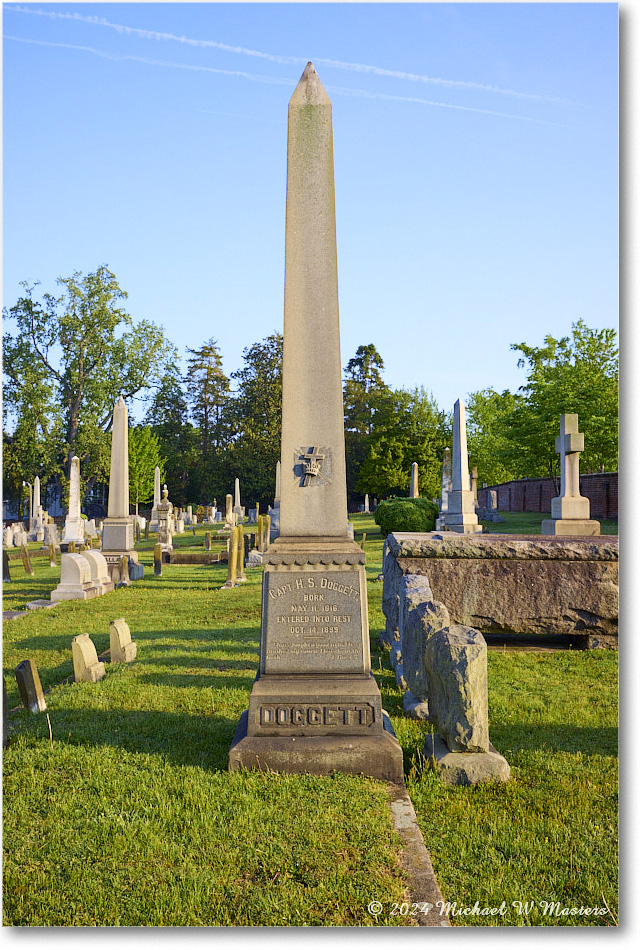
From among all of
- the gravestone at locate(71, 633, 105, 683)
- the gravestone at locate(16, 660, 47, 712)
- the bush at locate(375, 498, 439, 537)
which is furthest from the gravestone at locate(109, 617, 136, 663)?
the bush at locate(375, 498, 439, 537)

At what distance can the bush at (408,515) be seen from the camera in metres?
21.0

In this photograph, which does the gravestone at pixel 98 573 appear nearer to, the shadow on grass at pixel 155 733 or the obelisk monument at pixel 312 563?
the shadow on grass at pixel 155 733

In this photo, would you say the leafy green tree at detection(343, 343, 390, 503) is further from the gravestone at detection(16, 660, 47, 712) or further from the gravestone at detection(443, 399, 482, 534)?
the gravestone at detection(16, 660, 47, 712)

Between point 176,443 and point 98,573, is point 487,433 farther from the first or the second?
point 98,573

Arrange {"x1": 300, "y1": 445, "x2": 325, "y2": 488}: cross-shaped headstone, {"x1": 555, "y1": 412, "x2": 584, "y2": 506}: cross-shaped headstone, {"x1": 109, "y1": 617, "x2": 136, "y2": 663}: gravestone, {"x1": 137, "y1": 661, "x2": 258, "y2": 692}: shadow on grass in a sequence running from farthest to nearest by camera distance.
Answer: {"x1": 555, "y1": 412, "x2": 584, "y2": 506}: cross-shaped headstone < {"x1": 109, "y1": 617, "x2": 136, "y2": 663}: gravestone < {"x1": 137, "y1": 661, "x2": 258, "y2": 692}: shadow on grass < {"x1": 300, "y1": 445, "x2": 325, "y2": 488}: cross-shaped headstone

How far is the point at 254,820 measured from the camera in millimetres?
3561

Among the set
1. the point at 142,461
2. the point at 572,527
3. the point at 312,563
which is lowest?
the point at 572,527

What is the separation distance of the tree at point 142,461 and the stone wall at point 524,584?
43.9 m

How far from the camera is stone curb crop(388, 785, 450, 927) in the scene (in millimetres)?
2814

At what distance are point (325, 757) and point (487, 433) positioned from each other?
58226 millimetres

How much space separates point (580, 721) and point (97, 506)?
50.1 m

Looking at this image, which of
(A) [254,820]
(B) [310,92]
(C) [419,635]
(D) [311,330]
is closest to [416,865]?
(A) [254,820]

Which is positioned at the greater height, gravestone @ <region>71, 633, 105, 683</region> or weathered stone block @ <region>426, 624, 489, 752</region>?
weathered stone block @ <region>426, 624, 489, 752</region>

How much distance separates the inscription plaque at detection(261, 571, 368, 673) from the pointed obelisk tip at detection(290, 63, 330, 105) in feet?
12.0
